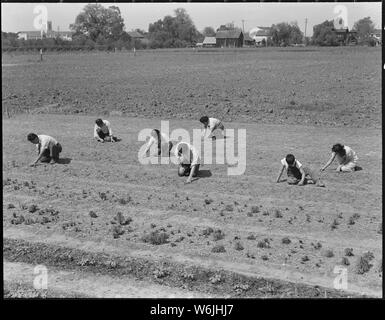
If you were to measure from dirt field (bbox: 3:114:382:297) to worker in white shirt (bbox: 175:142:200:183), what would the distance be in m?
0.27

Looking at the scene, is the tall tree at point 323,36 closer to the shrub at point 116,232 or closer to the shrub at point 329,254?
the shrub at point 116,232

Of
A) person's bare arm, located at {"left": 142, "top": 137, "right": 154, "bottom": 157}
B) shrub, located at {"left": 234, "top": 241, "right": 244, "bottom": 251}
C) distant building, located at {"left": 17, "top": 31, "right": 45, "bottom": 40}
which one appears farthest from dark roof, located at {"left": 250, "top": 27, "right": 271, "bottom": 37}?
shrub, located at {"left": 234, "top": 241, "right": 244, "bottom": 251}

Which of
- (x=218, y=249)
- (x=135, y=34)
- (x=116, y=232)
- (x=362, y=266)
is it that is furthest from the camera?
(x=135, y=34)

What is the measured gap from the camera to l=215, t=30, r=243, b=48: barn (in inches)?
2501

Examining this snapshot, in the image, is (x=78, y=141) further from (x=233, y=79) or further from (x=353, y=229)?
(x=233, y=79)

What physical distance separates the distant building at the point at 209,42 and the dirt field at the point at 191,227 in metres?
57.9

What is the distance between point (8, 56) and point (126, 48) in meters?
14.2

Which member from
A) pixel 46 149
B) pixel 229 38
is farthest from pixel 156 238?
pixel 229 38

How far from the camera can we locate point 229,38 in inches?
2539

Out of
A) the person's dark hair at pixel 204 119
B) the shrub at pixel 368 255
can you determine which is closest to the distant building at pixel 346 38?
the person's dark hair at pixel 204 119

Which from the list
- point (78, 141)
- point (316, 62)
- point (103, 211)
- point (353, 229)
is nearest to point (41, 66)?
point (316, 62)

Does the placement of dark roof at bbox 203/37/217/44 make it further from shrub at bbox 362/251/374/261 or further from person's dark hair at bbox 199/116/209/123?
shrub at bbox 362/251/374/261

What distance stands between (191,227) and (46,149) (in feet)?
21.0

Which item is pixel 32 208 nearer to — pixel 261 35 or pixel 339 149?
pixel 339 149
